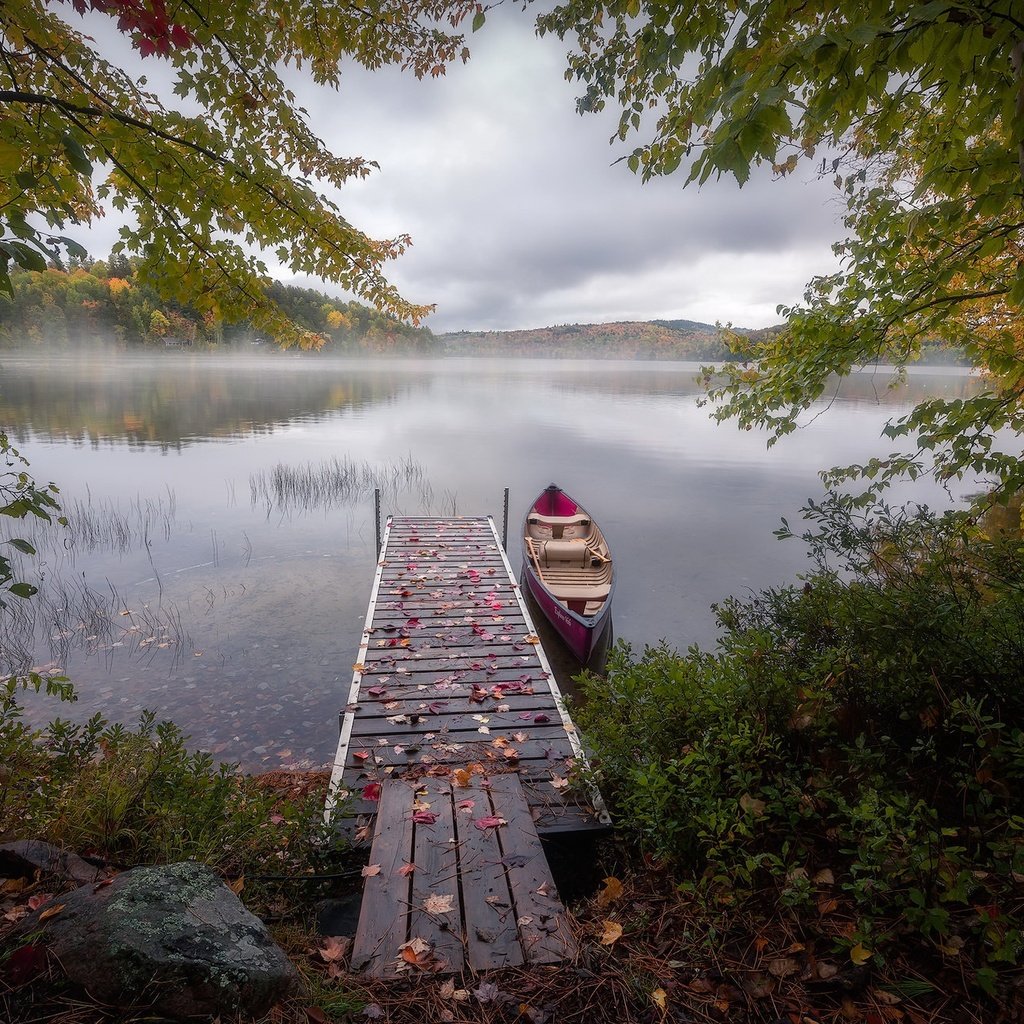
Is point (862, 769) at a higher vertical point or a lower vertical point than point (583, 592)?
higher

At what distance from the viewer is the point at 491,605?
859cm

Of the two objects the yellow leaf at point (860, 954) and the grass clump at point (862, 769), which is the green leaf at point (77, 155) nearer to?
the grass clump at point (862, 769)

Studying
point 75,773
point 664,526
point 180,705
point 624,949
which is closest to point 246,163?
point 75,773

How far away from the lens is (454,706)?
5.79 metres

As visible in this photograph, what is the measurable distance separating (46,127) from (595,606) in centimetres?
887

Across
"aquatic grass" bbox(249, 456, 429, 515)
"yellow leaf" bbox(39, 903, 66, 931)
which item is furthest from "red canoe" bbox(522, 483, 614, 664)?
"aquatic grass" bbox(249, 456, 429, 515)

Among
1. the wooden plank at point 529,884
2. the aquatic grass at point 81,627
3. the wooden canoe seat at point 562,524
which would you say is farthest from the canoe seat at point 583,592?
the aquatic grass at point 81,627

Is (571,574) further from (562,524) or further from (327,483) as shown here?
(327,483)

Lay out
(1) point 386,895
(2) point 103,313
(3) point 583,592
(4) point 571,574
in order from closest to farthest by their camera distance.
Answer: (1) point 386,895 → (3) point 583,592 → (4) point 571,574 → (2) point 103,313

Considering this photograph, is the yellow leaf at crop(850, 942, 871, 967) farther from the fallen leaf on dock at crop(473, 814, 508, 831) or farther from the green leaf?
the green leaf

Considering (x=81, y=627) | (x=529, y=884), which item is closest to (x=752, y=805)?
(x=529, y=884)

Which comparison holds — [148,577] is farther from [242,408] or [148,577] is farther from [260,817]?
[242,408]

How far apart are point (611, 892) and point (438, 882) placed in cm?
102

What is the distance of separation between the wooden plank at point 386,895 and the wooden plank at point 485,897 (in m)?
0.34
